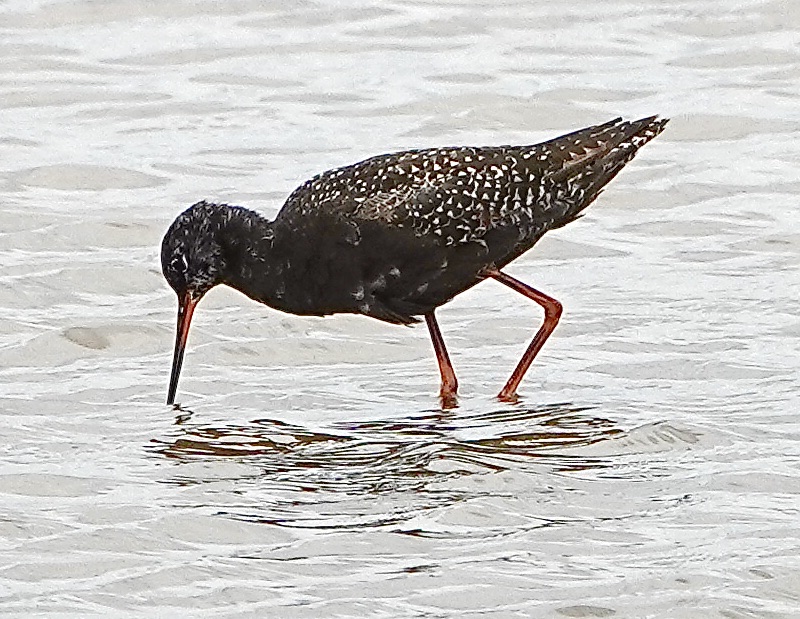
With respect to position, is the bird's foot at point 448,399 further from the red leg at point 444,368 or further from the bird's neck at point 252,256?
the bird's neck at point 252,256

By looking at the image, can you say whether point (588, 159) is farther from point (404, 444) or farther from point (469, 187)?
point (404, 444)

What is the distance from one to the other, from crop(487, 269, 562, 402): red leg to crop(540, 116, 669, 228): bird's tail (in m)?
0.33

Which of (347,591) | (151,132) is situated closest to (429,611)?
(347,591)

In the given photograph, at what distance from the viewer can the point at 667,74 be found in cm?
1448

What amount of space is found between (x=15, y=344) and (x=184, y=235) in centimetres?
110

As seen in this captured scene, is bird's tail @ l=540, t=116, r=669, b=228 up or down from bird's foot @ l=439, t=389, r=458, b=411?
up

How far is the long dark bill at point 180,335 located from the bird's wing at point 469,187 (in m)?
0.56

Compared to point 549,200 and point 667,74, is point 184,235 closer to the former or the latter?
point 549,200

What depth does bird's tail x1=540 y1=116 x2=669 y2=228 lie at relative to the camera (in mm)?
9297

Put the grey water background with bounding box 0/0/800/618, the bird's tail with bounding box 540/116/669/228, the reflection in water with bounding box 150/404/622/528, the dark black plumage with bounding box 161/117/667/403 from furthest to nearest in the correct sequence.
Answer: the bird's tail with bounding box 540/116/669/228, the dark black plumage with bounding box 161/117/667/403, the reflection in water with bounding box 150/404/622/528, the grey water background with bounding box 0/0/800/618

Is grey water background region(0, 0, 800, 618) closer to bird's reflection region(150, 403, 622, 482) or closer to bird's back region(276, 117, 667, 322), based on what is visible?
bird's reflection region(150, 403, 622, 482)

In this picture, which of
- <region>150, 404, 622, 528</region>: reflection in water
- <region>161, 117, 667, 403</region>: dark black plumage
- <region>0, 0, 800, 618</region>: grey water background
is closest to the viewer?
<region>0, 0, 800, 618</region>: grey water background

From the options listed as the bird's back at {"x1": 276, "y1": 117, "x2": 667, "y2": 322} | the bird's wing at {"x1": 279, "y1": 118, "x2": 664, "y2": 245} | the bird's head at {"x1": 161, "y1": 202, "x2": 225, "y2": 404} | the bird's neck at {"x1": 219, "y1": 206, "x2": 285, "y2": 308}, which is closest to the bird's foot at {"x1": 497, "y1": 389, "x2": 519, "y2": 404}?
the bird's back at {"x1": 276, "y1": 117, "x2": 667, "y2": 322}

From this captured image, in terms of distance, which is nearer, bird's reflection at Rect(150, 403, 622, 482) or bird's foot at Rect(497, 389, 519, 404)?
bird's reflection at Rect(150, 403, 622, 482)
